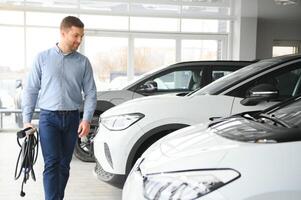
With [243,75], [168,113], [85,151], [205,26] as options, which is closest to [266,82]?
[243,75]

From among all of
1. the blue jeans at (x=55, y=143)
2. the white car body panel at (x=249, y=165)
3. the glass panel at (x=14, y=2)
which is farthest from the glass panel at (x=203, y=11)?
the white car body panel at (x=249, y=165)

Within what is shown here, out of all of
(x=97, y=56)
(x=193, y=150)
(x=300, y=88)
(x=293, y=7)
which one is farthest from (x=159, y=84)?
(x=293, y=7)

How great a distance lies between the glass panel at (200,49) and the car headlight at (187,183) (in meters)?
12.6

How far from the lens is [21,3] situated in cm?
1273

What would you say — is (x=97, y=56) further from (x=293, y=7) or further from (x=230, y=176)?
(x=230, y=176)

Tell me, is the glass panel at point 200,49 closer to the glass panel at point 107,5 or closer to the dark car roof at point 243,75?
the glass panel at point 107,5

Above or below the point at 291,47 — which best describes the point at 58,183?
below

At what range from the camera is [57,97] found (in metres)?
3.53

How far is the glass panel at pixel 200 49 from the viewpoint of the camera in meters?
14.5

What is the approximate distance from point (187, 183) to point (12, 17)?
1209 centimetres

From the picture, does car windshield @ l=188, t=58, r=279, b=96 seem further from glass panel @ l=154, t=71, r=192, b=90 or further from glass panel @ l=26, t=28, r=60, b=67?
glass panel @ l=26, t=28, r=60, b=67

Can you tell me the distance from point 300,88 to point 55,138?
2798mm

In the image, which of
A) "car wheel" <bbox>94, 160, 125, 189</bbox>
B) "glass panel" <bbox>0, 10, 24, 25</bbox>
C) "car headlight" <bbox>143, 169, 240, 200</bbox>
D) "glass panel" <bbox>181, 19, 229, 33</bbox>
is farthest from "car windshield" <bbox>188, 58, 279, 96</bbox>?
"glass panel" <bbox>181, 19, 229, 33</bbox>

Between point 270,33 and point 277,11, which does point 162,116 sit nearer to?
point 277,11
